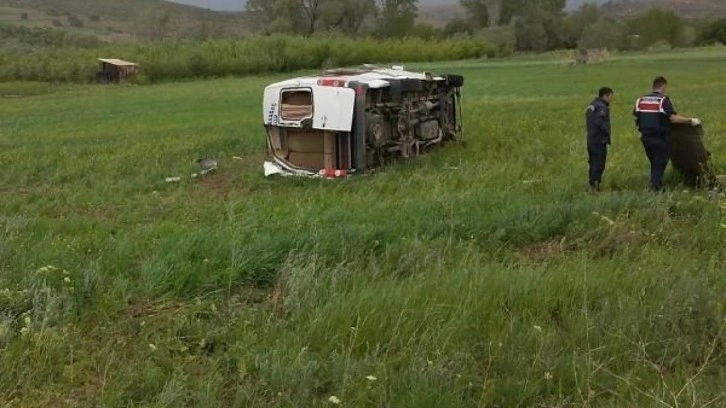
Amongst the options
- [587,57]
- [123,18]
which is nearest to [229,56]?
[587,57]

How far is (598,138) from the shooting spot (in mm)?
9930

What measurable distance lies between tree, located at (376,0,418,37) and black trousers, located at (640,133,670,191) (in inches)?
3656

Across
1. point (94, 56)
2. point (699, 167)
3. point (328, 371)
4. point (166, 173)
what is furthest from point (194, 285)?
point (94, 56)

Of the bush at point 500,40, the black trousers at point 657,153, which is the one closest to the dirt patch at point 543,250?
the black trousers at point 657,153

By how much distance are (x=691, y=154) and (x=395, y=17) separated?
96249mm

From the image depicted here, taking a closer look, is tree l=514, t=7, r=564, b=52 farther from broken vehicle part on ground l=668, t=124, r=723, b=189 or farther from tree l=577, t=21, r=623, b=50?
broken vehicle part on ground l=668, t=124, r=723, b=189

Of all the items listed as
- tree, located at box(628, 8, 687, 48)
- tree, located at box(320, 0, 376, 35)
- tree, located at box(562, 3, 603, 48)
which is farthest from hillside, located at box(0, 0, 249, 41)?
tree, located at box(628, 8, 687, 48)

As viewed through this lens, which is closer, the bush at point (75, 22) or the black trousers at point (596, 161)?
the black trousers at point (596, 161)

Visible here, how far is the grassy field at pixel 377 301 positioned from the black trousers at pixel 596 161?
0.27m

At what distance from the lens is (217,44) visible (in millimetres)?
75125

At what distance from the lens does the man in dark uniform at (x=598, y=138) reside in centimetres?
987

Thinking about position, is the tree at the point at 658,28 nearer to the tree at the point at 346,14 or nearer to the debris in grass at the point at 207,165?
the tree at the point at 346,14

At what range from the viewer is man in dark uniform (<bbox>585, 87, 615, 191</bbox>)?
32.4ft

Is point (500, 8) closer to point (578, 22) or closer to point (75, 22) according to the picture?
point (578, 22)
